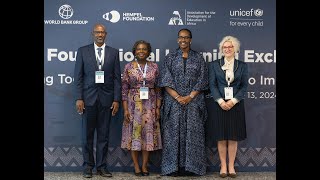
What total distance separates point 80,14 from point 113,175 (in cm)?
231

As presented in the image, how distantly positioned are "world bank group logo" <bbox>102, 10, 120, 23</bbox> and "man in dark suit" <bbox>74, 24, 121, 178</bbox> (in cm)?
45

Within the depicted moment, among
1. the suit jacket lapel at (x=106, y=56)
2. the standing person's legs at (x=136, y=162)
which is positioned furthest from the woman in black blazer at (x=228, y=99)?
the suit jacket lapel at (x=106, y=56)

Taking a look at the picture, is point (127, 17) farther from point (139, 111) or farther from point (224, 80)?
point (224, 80)

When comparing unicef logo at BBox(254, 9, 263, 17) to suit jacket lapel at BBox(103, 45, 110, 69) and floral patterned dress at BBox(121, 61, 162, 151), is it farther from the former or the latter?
suit jacket lapel at BBox(103, 45, 110, 69)

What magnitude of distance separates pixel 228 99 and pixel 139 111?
120 centimetres

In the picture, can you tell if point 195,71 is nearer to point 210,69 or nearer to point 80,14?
point 210,69

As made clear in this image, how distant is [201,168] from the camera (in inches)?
251

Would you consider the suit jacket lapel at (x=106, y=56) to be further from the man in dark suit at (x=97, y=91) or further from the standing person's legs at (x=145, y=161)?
the standing person's legs at (x=145, y=161)

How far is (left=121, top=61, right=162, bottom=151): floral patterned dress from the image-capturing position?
20.7ft

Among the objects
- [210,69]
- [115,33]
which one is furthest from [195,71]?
[115,33]

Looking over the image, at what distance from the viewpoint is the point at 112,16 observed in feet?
22.1

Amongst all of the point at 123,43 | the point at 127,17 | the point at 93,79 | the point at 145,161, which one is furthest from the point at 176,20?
the point at 145,161

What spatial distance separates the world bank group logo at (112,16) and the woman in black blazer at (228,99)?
1504mm

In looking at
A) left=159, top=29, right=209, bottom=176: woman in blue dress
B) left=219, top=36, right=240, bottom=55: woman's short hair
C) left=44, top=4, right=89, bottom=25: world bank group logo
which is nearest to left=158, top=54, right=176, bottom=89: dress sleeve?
left=159, top=29, right=209, bottom=176: woman in blue dress
